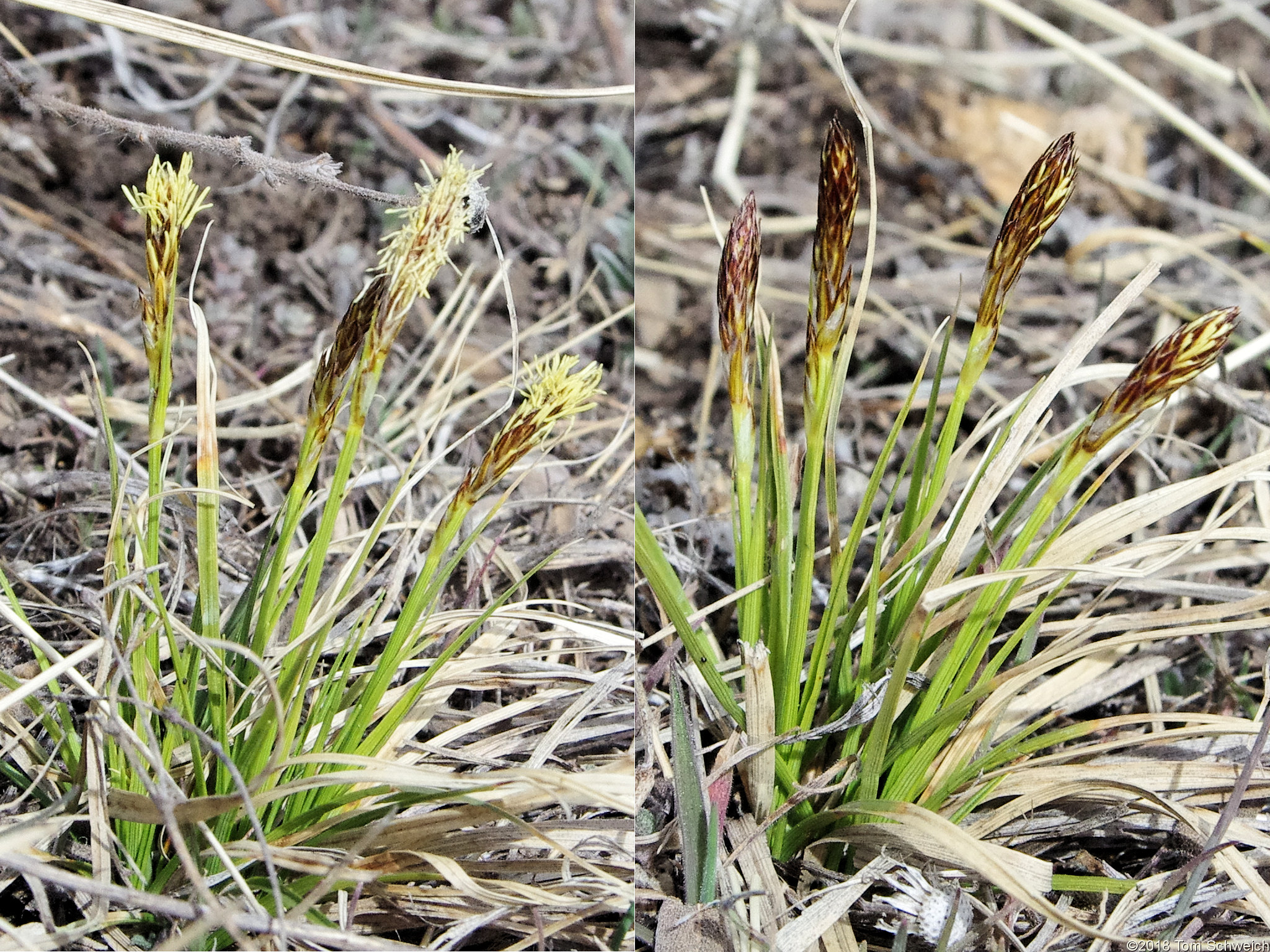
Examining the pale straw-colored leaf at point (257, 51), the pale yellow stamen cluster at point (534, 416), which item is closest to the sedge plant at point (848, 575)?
the pale yellow stamen cluster at point (534, 416)

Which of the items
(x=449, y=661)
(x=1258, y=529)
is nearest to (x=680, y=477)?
(x=449, y=661)

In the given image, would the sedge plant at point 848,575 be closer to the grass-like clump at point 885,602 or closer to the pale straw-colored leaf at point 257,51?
the grass-like clump at point 885,602

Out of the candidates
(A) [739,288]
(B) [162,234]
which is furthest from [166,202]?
(A) [739,288]

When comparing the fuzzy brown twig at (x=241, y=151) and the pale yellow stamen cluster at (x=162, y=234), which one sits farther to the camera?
the fuzzy brown twig at (x=241, y=151)

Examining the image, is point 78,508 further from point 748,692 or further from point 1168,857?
point 1168,857

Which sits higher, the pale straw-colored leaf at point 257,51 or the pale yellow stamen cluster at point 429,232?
the pale straw-colored leaf at point 257,51

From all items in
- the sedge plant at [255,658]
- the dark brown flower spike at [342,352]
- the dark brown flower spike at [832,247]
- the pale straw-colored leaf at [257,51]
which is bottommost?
the sedge plant at [255,658]

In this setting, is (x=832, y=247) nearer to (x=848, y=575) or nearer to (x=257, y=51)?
(x=848, y=575)
